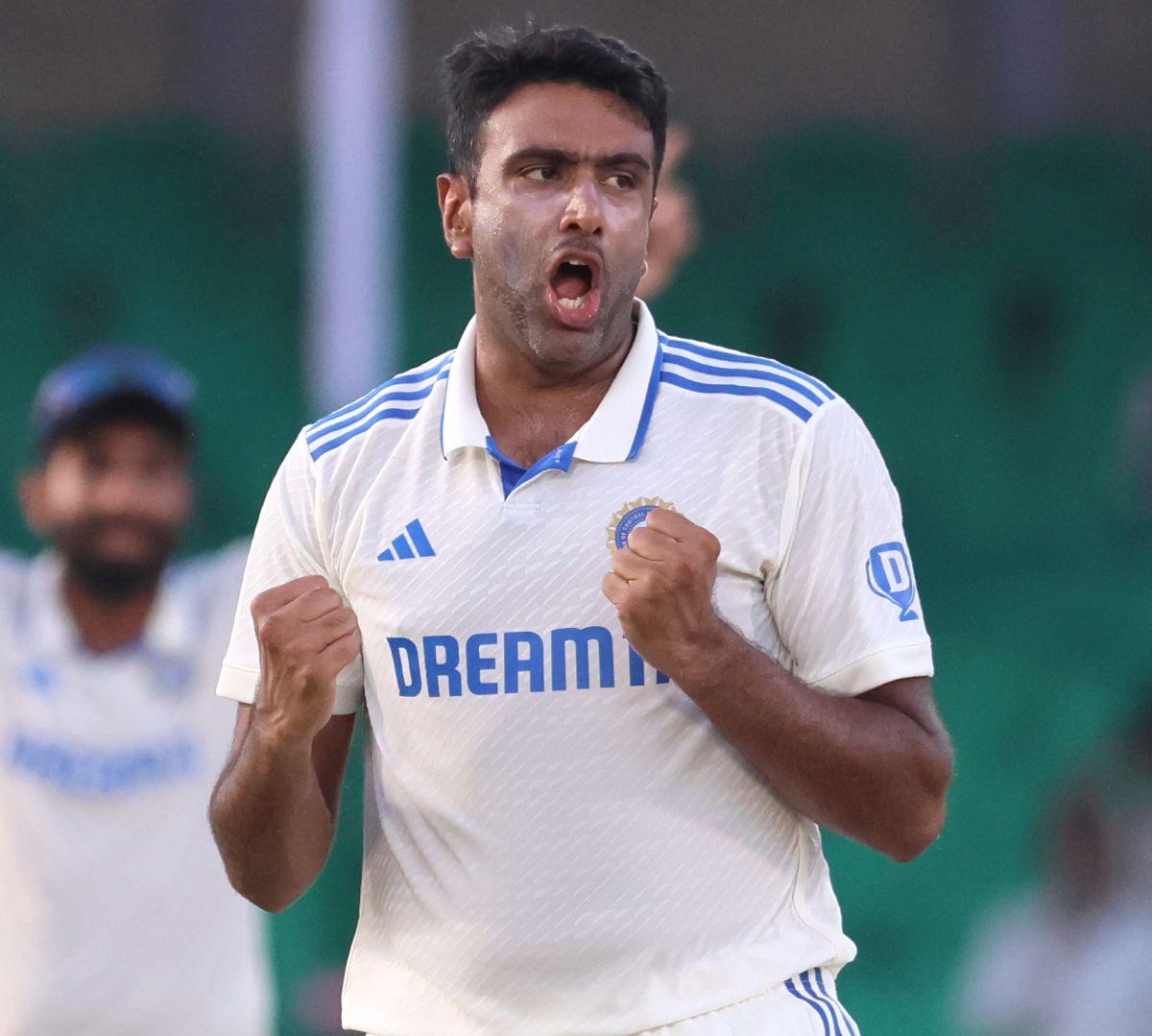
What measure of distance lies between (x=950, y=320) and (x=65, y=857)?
4.66m

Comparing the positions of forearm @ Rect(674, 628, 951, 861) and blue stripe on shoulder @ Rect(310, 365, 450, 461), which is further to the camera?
blue stripe on shoulder @ Rect(310, 365, 450, 461)

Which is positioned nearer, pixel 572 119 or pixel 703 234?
pixel 572 119

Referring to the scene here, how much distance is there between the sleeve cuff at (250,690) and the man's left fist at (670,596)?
1.45ft

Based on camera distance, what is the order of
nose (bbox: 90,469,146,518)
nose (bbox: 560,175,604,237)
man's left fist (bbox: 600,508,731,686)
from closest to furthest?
man's left fist (bbox: 600,508,731,686)
nose (bbox: 560,175,604,237)
nose (bbox: 90,469,146,518)

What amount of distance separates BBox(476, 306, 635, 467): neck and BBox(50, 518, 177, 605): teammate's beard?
1.80 metres

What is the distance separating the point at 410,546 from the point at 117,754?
179cm

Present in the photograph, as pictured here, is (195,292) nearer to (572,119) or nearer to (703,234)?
(703,234)

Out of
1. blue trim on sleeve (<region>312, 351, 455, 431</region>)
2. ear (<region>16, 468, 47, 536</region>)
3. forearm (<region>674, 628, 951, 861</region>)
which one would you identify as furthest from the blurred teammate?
forearm (<region>674, 628, 951, 861</region>)

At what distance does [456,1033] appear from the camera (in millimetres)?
2074

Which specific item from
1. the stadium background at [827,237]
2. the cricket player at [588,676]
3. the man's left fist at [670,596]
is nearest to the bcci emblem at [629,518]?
the cricket player at [588,676]

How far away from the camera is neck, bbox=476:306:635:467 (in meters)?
2.22

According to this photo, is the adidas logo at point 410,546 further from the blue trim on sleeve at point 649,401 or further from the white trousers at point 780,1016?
the white trousers at point 780,1016

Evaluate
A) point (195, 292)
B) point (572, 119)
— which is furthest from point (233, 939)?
point (195, 292)

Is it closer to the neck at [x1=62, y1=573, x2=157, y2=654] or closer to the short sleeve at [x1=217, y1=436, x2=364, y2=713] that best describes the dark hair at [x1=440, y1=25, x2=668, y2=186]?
the short sleeve at [x1=217, y1=436, x2=364, y2=713]
